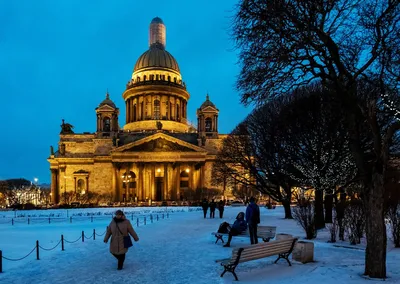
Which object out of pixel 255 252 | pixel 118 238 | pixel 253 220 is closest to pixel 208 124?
pixel 253 220

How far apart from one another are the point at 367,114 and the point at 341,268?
437cm

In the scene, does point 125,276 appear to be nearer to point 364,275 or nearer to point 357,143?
point 364,275

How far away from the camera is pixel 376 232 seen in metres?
9.94

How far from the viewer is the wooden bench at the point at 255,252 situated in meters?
10.1

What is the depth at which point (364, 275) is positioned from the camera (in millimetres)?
10070

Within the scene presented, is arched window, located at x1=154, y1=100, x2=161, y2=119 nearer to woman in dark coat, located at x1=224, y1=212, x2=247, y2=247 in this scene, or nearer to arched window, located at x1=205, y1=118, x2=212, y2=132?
arched window, located at x1=205, y1=118, x2=212, y2=132

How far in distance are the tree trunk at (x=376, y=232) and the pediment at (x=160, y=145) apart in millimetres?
61404

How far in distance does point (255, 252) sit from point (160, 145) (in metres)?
61.9

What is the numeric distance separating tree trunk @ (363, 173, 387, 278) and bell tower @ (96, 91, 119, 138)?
69.8m

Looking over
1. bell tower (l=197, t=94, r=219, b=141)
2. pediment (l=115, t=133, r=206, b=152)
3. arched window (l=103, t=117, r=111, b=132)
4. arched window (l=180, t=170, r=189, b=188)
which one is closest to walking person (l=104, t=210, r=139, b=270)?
pediment (l=115, t=133, r=206, b=152)

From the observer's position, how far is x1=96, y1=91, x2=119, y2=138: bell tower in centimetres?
7706

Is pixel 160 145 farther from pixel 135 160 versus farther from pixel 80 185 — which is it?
pixel 80 185

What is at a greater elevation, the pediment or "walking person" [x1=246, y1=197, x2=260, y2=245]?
the pediment

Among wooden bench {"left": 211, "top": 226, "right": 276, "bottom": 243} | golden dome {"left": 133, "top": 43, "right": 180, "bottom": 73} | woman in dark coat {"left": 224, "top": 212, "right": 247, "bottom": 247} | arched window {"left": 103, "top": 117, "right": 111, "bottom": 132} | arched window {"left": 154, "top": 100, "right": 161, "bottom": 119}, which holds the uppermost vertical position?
golden dome {"left": 133, "top": 43, "right": 180, "bottom": 73}
